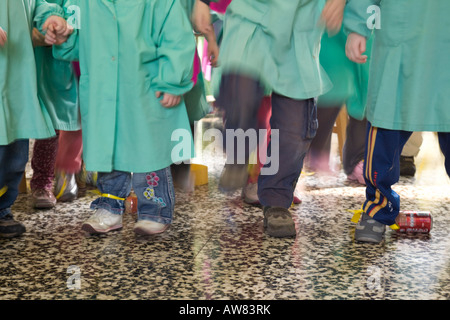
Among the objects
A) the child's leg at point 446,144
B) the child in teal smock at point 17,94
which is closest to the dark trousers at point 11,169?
the child in teal smock at point 17,94

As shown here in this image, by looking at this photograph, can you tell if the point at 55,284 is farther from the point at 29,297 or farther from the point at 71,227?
the point at 71,227

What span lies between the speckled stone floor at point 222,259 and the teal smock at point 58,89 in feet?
1.06

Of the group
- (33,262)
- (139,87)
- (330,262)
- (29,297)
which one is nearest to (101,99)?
(139,87)

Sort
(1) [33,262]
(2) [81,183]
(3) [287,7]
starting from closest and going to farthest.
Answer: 1. (1) [33,262]
2. (3) [287,7]
3. (2) [81,183]

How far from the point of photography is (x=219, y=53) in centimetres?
188

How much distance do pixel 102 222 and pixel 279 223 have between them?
54cm

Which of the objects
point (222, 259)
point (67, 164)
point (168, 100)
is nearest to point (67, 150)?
point (67, 164)

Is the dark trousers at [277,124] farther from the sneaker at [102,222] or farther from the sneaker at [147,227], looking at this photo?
the sneaker at [102,222]

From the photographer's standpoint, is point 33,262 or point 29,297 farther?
point 33,262

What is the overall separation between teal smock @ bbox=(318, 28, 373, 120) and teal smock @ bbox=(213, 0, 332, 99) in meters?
0.45

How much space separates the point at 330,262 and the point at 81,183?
1.16 m

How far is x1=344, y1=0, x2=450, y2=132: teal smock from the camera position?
1.65m

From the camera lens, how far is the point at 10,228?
186 centimetres

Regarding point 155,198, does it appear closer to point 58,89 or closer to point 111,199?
point 111,199
